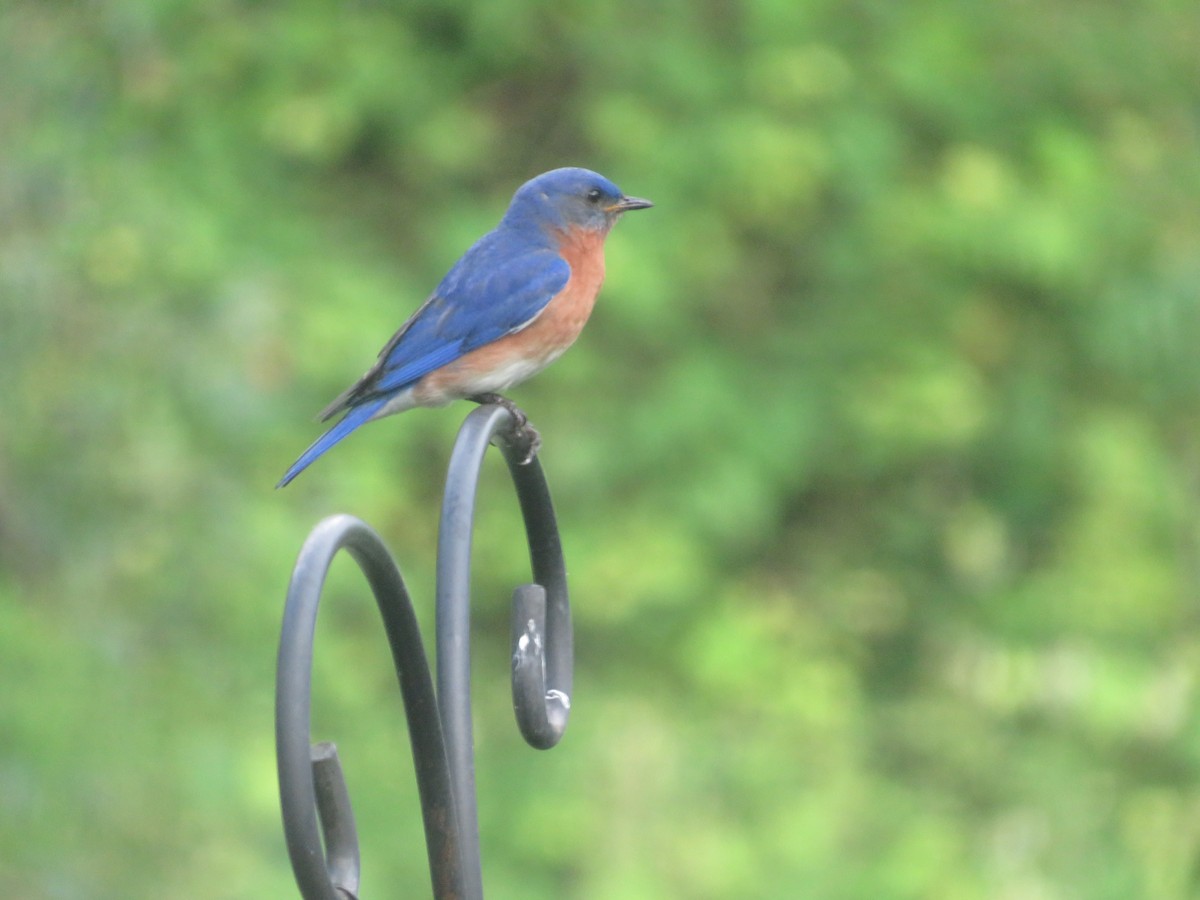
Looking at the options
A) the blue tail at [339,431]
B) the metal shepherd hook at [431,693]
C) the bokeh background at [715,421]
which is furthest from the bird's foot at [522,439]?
the bokeh background at [715,421]

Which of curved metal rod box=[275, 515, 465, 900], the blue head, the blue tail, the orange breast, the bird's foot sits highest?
the blue head

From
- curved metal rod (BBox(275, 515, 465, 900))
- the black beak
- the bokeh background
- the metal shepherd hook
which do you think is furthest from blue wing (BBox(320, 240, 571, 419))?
curved metal rod (BBox(275, 515, 465, 900))

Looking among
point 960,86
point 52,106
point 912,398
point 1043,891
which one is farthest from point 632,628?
point 52,106

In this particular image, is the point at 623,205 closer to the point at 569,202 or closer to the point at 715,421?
the point at 569,202

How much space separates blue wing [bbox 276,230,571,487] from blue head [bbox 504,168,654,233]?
72 mm

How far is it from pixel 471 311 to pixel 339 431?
0.52 metres

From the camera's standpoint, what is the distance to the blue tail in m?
2.82

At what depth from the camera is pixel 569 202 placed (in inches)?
141

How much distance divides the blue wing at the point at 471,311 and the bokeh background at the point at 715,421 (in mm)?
963

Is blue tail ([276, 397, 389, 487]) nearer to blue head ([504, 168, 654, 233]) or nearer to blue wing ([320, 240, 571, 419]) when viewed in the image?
blue wing ([320, 240, 571, 419])

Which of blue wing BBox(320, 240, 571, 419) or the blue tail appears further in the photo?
blue wing BBox(320, 240, 571, 419)

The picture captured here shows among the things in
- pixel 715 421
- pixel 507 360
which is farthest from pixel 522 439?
pixel 715 421

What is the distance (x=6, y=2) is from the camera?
384 cm

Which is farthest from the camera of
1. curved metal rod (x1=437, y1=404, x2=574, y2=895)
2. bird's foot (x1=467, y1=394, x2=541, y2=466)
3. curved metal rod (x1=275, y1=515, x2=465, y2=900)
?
bird's foot (x1=467, y1=394, x2=541, y2=466)
